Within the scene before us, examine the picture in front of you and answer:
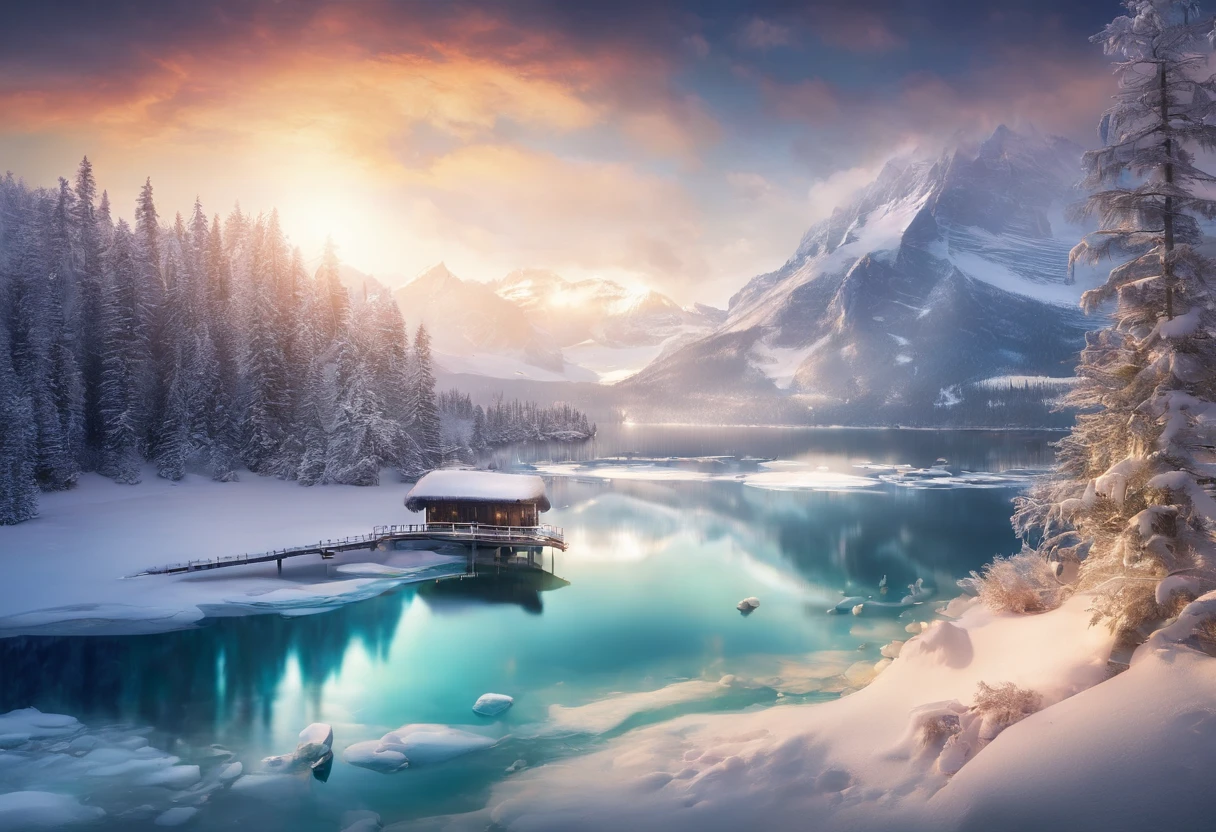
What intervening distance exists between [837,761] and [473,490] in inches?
1374

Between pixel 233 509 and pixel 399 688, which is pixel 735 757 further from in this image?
pixel 233 509

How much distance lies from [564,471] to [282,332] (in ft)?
179

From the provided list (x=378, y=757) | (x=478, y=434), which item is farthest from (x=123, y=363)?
(x=478, y=434)

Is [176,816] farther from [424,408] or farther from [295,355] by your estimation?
[424,408]

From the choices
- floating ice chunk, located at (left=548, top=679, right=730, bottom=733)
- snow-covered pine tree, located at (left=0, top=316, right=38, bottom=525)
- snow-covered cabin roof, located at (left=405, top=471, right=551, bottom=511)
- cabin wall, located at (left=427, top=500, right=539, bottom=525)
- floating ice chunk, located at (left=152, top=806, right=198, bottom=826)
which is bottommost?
floating ice chunk, located at (left=548, top=679, right=730, bottom=733)

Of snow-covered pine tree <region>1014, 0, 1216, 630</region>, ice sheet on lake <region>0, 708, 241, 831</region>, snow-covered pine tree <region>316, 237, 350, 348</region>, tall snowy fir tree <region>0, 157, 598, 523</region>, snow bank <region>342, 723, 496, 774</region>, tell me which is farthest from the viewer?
snow-covered pine tree <region>316, 237, 350, 348</region>

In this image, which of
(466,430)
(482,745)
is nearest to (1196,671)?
(482,745)

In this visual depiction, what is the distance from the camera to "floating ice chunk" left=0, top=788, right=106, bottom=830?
1499 cm

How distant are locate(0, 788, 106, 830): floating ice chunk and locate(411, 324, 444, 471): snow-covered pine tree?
58086mm

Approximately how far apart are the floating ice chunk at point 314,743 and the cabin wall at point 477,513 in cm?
2739

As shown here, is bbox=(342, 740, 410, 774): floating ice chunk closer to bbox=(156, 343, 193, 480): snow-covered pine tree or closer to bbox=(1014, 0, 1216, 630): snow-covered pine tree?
bbox=(1014, 0, 1216, 630): snow-covered pine tree

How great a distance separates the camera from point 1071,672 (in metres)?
14.0

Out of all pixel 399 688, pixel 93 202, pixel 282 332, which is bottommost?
pixel 399 688

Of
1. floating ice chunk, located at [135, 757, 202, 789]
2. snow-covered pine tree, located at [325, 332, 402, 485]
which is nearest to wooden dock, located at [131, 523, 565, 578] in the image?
snow-covered pine tree, located at [325, 332, 402, 485]
